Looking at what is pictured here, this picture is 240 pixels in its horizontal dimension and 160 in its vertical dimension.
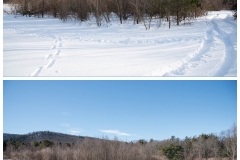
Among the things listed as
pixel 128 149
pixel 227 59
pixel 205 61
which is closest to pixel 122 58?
pixel 205 61

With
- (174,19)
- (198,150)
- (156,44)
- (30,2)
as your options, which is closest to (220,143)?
(198,150)

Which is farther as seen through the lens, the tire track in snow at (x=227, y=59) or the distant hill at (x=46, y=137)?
the distant hill at (x=46, y=137)

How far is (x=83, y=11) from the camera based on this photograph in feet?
62.6

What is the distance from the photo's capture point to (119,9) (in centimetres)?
1873

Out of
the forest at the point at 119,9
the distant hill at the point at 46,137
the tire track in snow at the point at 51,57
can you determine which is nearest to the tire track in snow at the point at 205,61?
the tire track in snow at the point at 51,57

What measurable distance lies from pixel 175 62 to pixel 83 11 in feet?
45.6

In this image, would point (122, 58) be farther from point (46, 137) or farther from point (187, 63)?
point (46, 137)

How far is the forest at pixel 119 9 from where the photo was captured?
15.6 metres

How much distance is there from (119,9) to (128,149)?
10.9 meters

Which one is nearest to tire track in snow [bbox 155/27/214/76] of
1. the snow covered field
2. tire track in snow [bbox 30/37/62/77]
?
the snow covered field

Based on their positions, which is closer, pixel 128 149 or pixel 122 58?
pixel 122 58

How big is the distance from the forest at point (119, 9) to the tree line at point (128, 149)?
6.92 metres

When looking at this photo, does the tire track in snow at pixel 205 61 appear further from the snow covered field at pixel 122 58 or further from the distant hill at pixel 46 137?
the distant hill at pixel 46 137

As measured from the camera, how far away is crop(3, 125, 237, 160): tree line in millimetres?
11703
